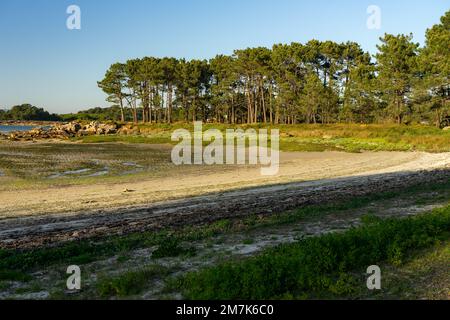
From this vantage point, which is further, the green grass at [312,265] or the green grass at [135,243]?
the green grass at [135,243]

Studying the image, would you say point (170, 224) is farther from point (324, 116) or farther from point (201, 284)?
point (324, 116)

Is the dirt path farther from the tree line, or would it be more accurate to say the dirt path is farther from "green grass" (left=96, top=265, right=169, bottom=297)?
the tree line

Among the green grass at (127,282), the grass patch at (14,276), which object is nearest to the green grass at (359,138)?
the green grass at (127,282)

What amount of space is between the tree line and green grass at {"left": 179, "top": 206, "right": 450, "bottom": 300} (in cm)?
5806

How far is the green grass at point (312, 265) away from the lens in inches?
286

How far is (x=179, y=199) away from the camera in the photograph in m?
19.8

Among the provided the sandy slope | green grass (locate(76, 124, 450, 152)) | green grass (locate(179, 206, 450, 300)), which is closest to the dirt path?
the sandy slope

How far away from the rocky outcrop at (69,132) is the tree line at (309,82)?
13946mm

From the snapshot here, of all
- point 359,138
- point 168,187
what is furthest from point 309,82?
point 168,187

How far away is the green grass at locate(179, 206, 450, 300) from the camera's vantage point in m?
7.26

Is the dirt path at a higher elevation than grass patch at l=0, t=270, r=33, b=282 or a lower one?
lower

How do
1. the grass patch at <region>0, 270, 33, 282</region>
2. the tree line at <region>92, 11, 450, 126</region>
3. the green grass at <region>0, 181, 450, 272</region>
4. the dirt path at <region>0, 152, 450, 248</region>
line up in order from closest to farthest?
the grass patch at <region>0, 270, 33, 282</region>, the green grass at <region>0, 181, 450, 272</region>, the dirt path at <region>0, 152, 450, 248</region>, the tree line at <region>92, 11, 450, 126</region>

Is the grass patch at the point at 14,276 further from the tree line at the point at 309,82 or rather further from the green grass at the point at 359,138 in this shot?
the tree line at the point at 309,82

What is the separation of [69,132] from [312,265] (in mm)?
97476
